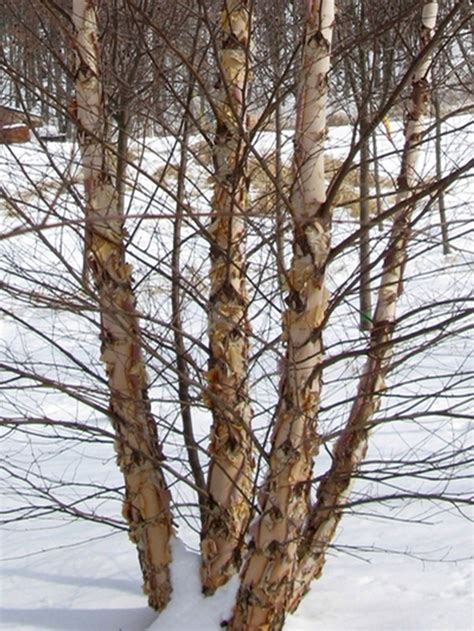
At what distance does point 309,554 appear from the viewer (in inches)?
176

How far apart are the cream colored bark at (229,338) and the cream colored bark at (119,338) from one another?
274 millimetres

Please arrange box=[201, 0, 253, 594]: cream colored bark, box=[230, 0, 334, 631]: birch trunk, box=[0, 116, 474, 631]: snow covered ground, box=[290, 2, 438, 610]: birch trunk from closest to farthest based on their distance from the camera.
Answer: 1. box=[230, 0, 334, 631]: birch trunk
2. box=[201, 0, 253, 594]: cream colored bark
3. box=[0, 116, 474, 631]: snow covered ground
4. box=[290, 2, 438, 610]: birch trunk

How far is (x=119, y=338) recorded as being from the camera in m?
4.16

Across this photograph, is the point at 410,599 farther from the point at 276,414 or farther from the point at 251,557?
the point at 276,414

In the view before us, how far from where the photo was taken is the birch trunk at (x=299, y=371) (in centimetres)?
342

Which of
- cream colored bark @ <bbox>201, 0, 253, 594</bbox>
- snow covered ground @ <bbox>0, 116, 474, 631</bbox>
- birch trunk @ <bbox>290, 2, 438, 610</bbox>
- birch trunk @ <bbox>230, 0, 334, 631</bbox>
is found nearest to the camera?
birch trunk @ <bbox>230, 0, 334, 631</bbox>

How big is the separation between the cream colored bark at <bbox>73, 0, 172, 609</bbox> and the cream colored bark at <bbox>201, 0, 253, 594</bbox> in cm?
27

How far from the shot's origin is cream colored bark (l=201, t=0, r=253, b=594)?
394 centimetres

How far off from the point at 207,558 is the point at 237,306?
1.25m

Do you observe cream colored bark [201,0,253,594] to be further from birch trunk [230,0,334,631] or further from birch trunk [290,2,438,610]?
birch trunk [290,2,438,610]

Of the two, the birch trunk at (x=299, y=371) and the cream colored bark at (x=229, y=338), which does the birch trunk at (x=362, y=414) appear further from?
the birch trunk at (x=299, y=371)

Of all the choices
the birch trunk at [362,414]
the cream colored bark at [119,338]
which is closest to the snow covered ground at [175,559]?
the cream colored bark at [119,338]

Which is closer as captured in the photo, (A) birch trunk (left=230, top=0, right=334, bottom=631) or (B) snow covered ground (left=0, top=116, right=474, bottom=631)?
(A) birch trunk (left=230, top=0, right=334, bottom=631)

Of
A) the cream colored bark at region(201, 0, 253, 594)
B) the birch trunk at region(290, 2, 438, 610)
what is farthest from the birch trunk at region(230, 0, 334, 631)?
the birch trunk at region(290, 2, 438, 610)
